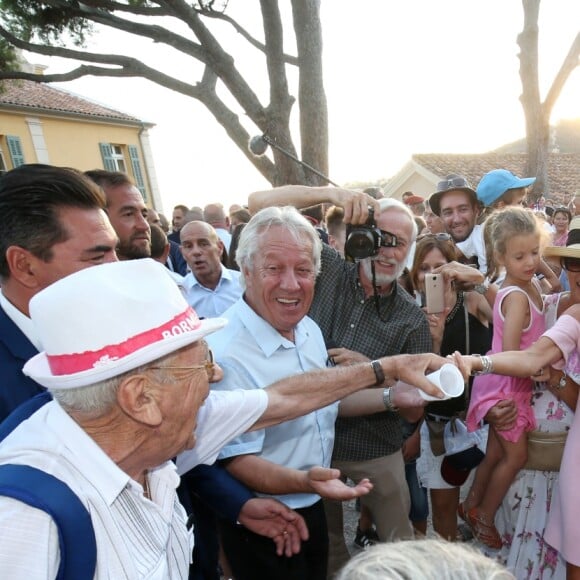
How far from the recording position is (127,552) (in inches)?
34.8

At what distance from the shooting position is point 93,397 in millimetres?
887

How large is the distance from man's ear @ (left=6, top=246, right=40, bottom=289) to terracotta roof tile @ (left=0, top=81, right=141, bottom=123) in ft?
60.8

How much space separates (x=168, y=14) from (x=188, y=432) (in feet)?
30.0

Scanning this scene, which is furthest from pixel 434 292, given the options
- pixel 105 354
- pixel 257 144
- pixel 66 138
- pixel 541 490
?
pixel 66 138

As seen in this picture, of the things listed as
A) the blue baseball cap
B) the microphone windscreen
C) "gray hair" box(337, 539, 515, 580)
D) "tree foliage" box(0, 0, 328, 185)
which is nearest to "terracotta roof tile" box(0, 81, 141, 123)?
"tree foliage" box(0, 0, 328, 185)

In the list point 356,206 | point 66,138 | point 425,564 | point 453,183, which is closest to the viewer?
point 425,564

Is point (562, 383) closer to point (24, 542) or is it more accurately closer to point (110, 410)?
point (110, 410)

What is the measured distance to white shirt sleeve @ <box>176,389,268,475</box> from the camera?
1.37 metres

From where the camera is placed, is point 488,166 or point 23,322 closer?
point 23,322

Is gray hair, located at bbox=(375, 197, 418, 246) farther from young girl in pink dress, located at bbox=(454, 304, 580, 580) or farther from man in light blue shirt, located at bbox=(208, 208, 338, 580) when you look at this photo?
young girl in pink dress, located at bbox=(454, 304, 580, 580)

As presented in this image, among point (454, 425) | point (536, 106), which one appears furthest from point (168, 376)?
point (536, 106)

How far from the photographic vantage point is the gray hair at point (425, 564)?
604mm

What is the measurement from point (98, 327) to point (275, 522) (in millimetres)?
1109

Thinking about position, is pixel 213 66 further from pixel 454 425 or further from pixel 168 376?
pixel 168 376
